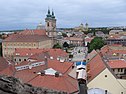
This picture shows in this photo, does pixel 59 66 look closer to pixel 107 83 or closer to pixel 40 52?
pixel 107 83

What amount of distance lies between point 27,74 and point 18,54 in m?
33.8

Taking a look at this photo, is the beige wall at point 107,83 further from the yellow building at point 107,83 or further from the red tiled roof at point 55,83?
the red tiled roof at point 55,83

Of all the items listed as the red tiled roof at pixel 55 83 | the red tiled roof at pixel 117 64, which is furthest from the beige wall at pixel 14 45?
the red tiled roof at pixel 55 83

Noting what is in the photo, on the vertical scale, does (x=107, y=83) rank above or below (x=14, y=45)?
above

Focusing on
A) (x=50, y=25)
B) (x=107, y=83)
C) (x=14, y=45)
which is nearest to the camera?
(x=107, y=83)

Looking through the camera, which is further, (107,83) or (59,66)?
(59,66)

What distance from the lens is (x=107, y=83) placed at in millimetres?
20797

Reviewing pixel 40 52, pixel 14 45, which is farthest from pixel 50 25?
pixel 40 52

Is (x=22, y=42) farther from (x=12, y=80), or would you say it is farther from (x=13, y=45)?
(x=12, y=80)

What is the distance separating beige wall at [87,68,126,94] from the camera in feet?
67.5

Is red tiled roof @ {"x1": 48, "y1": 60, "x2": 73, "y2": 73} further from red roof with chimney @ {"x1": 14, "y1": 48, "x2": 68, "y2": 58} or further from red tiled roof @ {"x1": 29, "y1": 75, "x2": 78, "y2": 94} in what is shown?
red roof with chimney @ {"x1": 14, "y1": 48, "x2": 68, "y2": 58}

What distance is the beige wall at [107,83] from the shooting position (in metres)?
20.6

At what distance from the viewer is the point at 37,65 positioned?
28031mm

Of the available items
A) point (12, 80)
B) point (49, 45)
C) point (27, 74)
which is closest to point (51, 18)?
point (49, 45)
